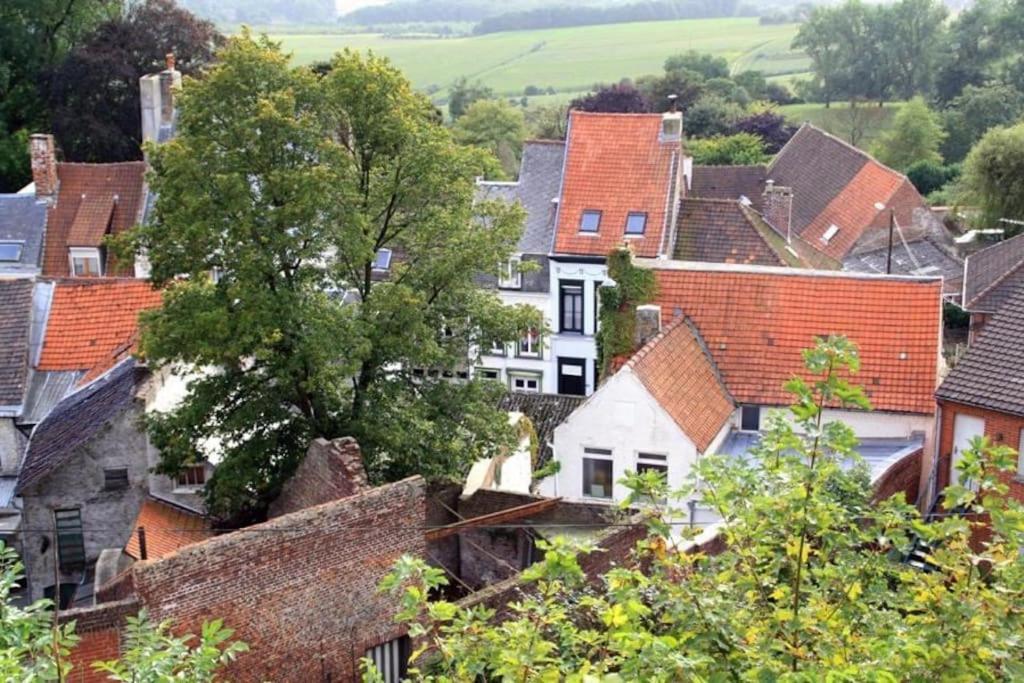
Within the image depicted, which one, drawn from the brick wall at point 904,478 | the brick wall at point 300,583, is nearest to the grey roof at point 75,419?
the brick wall at point 300,583

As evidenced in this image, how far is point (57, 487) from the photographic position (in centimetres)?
2630

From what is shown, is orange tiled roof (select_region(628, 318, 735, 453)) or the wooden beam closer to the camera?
the wooden beam

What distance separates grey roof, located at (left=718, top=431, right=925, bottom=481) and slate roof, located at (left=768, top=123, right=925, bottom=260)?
86.3 feet

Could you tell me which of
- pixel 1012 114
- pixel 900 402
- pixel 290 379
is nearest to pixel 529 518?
pixel 290 379

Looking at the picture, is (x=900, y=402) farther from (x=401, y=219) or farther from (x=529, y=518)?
(x=401, y=219)

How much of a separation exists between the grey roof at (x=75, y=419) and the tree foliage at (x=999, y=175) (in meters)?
45.2

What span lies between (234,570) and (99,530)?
11.9m

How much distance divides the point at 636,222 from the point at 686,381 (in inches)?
571

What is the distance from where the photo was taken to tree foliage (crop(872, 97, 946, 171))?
3307 inches

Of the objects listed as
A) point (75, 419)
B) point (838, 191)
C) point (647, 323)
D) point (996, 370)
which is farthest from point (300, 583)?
point (838, 191)

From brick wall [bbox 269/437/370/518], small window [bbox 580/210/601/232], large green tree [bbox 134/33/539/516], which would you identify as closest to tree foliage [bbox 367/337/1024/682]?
brick wall [bbox 269/437/370/518]

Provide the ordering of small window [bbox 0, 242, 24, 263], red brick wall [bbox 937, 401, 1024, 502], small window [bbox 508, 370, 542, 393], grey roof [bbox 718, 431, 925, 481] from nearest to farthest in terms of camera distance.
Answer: red brick wall [bbox 937, 401, 1024, 502] → grey roof [bbox 718, 431, 925, 481] → small window [bbox 508, 370, 542, 393] → small window [bbox 0, 242, 24, 263]

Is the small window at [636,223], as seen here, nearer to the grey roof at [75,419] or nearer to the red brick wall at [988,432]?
the red brick wall at [988,432]

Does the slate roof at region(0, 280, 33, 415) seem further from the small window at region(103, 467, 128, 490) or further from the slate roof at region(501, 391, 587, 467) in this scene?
the slate roof at region(501, 391, 587, 467)
